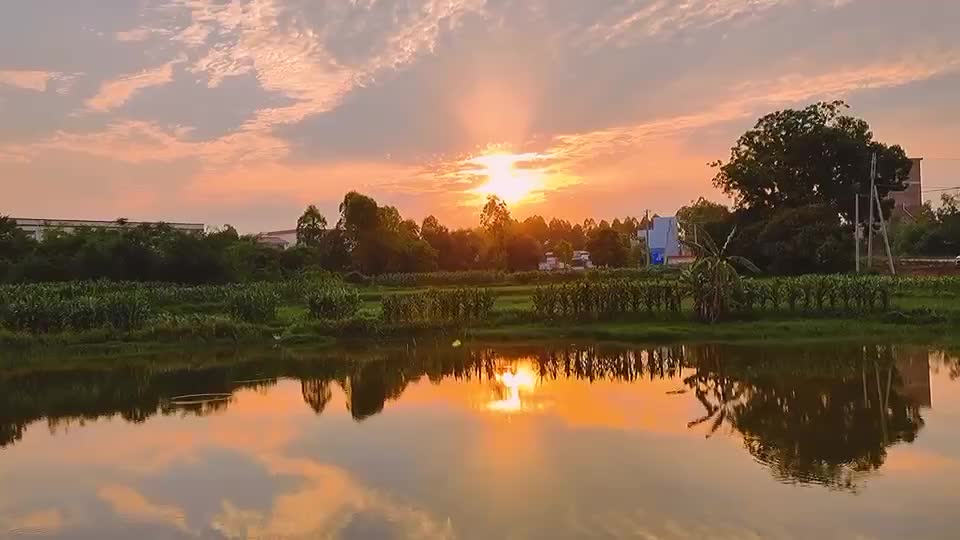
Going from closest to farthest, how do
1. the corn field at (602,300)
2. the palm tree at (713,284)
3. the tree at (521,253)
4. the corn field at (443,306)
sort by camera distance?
1. the palm tree at (713,284)
2. the corn field at (602,300)
3. the corn field at (443,306)
4. the tree at (521,253)

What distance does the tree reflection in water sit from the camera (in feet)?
31.6

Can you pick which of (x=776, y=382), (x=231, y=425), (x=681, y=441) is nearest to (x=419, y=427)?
(x=231, y=425)

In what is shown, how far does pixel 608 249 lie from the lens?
186 feet

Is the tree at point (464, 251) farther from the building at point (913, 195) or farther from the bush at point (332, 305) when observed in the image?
the building at point (913, 195)

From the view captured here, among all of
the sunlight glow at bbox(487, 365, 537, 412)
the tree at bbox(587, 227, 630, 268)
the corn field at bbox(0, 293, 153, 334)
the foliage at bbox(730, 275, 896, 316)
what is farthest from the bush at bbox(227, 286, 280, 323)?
the tree at bbox(587, 227, 630, 268)

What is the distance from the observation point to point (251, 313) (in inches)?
934

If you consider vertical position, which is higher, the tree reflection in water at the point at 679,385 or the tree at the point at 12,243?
the tree at the point at 12,243

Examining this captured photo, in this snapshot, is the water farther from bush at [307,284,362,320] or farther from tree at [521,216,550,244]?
tree at [521,216,550,244]

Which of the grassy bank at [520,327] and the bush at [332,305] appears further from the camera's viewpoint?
the bush at [332,305]

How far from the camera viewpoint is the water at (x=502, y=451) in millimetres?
7098


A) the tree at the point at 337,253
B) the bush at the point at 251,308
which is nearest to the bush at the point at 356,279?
the tree at the point at 337,253

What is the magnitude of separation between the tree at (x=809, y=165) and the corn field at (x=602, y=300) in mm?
18766

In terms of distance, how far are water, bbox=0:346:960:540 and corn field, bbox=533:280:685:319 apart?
18.5 ft

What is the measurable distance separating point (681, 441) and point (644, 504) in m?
2.67
